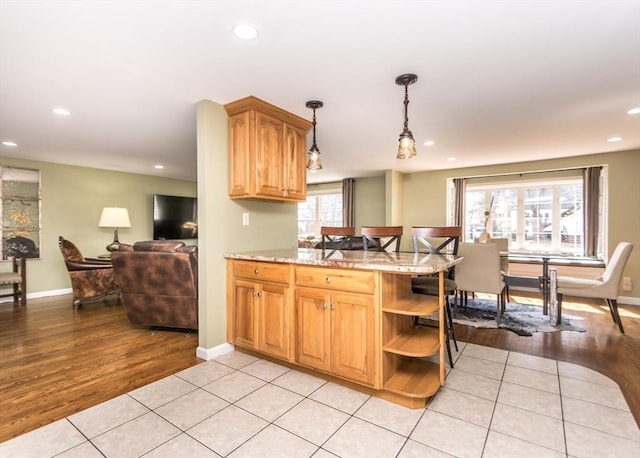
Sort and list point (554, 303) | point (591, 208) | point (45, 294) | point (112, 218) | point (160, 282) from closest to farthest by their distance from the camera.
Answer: point (160, 282) → point (554, 303) → point (591, 208) → point (45, 294) → point (112, 218)

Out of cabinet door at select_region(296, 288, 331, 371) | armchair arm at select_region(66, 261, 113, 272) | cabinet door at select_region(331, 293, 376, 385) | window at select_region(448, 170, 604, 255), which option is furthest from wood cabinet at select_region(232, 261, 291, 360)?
window at select_region(448, 170, 604, 255)

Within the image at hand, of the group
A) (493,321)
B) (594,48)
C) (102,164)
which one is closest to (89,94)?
(102,164)

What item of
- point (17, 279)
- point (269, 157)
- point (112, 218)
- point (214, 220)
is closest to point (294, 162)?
point (269, 157)

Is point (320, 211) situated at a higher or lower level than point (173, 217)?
higher

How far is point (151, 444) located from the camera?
1663mm

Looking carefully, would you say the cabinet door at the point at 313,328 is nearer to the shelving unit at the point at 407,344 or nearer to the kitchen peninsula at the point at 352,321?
the kitchen peninsula at the point at 352,321

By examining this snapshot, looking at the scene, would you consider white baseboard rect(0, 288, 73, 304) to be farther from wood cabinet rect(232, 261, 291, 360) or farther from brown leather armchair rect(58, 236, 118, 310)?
wood cabinet rect(232, 261, 291, 360)

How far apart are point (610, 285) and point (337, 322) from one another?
3.36 metres

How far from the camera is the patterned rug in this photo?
3.54 meters

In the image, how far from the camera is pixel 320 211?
8.21 meters

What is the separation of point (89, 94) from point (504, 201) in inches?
254

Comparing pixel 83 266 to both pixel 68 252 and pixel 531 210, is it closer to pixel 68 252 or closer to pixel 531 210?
pixel 68 252

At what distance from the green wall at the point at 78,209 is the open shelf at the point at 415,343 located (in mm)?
6050

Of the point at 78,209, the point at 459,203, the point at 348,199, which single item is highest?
the point at 348,199
